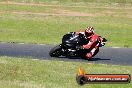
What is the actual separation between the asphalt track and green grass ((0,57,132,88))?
328 centimetres

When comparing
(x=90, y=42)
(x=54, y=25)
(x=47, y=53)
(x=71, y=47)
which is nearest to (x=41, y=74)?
(x=71, y=47)

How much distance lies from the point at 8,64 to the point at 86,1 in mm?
58330

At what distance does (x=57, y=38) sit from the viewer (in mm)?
33469

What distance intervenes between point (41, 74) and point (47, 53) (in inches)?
328

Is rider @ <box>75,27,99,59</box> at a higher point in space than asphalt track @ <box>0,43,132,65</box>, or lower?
higher

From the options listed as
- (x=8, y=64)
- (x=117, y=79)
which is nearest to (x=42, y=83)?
(x=8, y=64)

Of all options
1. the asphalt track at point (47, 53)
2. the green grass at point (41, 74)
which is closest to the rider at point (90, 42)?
the asphalt track at point (47, 53)

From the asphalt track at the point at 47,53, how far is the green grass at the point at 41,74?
3284mm

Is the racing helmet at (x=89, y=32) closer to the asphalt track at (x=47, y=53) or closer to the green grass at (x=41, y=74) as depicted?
the asphalt track at (x=47, y=53)

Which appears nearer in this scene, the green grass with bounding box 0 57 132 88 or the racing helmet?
the green grass with bounding box 0 57 132 88

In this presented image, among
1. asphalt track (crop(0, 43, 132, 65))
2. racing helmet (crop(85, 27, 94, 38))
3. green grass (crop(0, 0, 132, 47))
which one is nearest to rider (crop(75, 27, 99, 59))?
racing helmet (crop(85, 27, 94, 38))

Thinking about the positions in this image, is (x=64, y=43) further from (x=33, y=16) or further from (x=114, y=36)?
(x=33, y=16)

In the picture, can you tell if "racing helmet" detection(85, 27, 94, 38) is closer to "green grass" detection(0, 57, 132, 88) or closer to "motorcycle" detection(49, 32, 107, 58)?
"motorcycle" detection(49, 32, 107, 58)

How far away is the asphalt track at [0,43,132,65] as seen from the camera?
22.8 m
